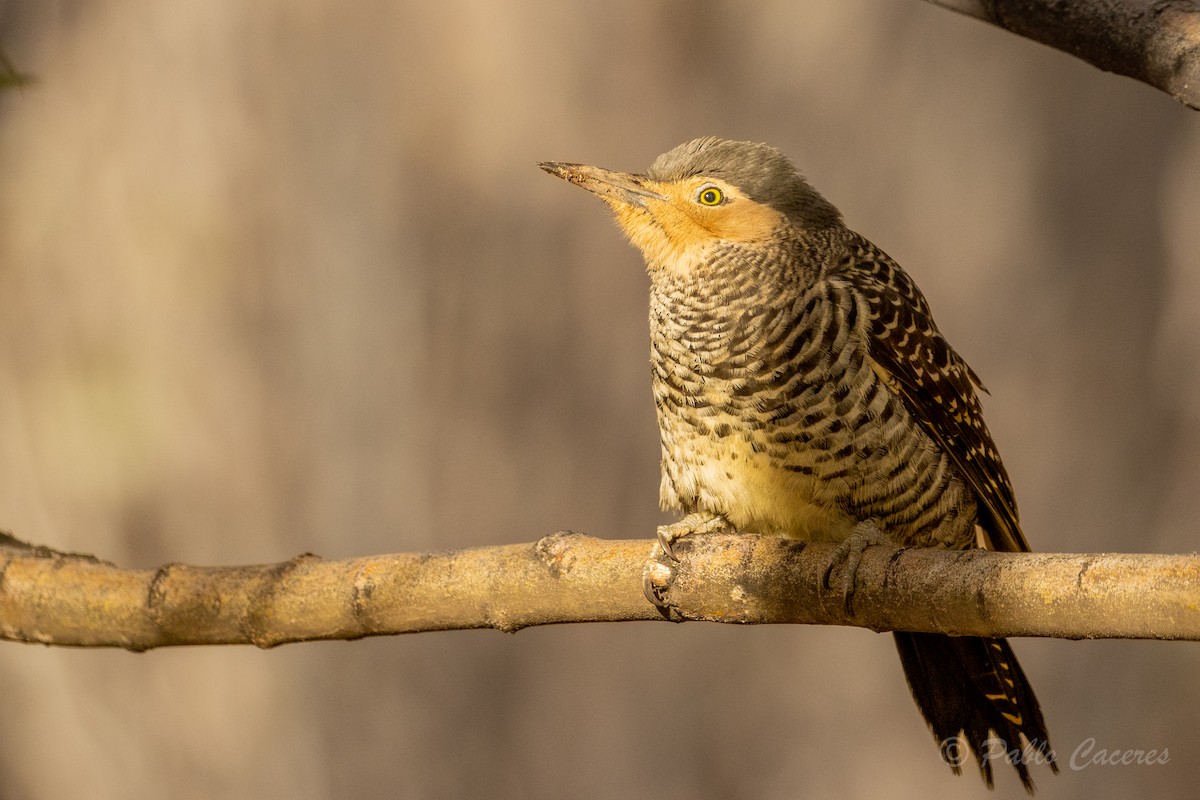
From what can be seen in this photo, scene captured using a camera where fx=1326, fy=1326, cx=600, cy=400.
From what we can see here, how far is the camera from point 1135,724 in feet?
16.5

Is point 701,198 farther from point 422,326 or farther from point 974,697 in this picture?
point 422,326

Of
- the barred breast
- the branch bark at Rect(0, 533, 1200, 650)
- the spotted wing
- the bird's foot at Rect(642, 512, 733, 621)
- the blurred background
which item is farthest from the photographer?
the blurred background

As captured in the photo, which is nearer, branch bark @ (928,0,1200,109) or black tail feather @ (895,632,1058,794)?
branch bark @ (928,0,1200,109)

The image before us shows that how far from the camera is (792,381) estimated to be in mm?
2748

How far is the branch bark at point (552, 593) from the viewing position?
199 cm

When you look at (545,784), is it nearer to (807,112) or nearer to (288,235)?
(288,235)

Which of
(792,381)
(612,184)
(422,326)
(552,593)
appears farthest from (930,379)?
(422,326)

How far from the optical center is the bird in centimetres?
279

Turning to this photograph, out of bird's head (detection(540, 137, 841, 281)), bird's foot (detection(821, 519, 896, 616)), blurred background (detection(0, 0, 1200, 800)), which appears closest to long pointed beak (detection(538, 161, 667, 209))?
bird's head (detection(540, 137, 841, 281))

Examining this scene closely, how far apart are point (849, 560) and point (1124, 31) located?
112 centimetres

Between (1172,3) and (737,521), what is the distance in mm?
1349

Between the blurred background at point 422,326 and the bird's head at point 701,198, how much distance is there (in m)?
1.87

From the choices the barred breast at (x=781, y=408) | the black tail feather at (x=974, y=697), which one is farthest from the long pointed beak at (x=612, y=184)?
the black tail feather at (x=974, y=697)

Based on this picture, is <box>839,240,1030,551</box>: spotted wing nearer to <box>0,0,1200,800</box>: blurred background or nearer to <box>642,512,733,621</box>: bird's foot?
<box>642,512,733,621</box>: bird's foot
